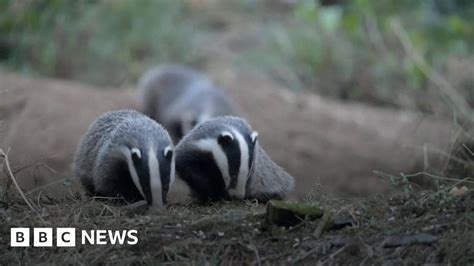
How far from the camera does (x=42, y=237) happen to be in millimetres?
3934

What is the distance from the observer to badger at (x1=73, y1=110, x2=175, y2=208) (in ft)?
14.8

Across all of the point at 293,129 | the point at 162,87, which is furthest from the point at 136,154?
the point at 162,87

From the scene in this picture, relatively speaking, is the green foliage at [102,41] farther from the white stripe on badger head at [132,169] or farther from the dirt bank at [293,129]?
the white stripe on badger head at [132,169]

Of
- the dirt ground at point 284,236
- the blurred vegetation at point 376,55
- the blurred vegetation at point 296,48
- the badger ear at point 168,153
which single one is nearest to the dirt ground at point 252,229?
the dirt ground at point 284,236

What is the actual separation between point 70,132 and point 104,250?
5.07 metres

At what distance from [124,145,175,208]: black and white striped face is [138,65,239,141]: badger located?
15.7 ft

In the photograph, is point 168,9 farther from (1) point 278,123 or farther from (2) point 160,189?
(2) point 160,189

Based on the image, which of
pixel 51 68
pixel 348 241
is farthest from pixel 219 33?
pixel 348 241

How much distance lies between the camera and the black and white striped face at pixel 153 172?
4496 millimetres

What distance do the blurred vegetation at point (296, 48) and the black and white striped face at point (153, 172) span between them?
5.15 metres

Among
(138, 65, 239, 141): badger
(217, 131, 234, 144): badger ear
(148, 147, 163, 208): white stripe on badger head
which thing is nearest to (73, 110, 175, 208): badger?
(148, 147, 163, 208): white stripe on badger head

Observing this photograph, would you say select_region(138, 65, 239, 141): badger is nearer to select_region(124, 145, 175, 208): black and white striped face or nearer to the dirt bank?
the dirt bank

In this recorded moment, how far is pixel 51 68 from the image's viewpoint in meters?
10.7

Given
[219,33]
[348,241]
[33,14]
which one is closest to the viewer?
[348,241]
